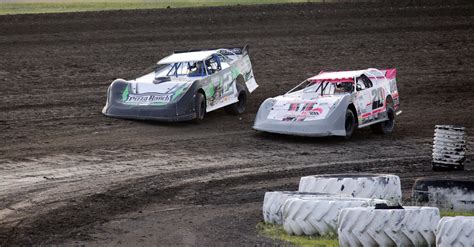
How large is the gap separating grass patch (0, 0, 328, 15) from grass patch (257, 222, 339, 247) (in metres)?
20.2

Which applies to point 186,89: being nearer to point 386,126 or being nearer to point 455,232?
point 386,126

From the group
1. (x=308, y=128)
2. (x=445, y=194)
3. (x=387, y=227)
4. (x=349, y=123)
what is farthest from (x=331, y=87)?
(x=387, y=227)

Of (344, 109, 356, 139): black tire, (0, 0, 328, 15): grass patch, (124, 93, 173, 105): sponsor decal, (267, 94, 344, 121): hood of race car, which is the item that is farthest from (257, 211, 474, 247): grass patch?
(0, 0, 328, 15): grass patch

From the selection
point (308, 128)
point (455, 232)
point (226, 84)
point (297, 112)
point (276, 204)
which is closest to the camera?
point (455, 232)

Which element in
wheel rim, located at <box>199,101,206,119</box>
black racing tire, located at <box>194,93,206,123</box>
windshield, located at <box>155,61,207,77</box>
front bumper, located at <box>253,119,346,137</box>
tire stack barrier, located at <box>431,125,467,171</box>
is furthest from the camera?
windshield, located at <box>155,61,207,77</box>

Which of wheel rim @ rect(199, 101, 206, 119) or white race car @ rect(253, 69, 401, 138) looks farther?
wheel rim @ rect(199, 101, 206, 119)

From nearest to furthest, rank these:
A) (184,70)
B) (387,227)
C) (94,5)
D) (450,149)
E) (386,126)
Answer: (387,227)
(450,149)
(386,126)
(184,70)
(94,5)

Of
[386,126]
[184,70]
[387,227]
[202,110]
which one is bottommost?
[386,126]

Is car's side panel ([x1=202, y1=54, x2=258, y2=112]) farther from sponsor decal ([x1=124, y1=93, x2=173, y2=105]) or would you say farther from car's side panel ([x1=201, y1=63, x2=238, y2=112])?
sponsor decal ([x1=124, y1=93, x2=173, y2=105])

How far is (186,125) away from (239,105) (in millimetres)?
1811

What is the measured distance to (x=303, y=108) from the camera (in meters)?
20.3

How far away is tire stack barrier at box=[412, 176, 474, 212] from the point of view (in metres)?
13.5

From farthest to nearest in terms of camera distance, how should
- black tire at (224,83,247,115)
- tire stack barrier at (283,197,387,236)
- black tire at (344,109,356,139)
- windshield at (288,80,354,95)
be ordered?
black tire at (224,83,247,115)
windshield at (288,80,354,95)
black tire at (344,109,356,139)
tire stack barrier at (283,197,387,236)

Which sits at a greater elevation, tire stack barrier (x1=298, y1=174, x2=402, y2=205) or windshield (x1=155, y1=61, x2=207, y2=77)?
windshield (x1=155, y1=61, x2=207, y2=77)
